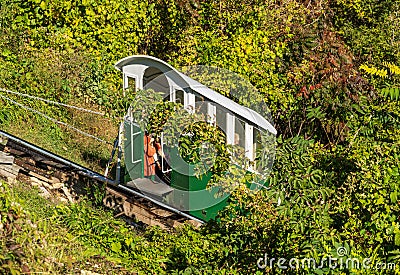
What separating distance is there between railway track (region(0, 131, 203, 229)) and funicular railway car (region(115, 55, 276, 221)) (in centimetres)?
13

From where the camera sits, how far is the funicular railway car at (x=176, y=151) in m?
8.70

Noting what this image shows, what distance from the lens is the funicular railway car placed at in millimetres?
8703

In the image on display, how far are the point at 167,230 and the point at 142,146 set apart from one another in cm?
124

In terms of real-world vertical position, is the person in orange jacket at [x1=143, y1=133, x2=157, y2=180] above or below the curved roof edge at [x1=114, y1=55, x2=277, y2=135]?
below

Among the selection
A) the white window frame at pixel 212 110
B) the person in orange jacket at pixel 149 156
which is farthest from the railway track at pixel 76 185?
the white window frame at pixel 212 110

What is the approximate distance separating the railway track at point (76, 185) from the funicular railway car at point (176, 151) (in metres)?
0.13

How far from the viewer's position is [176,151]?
8531 mm

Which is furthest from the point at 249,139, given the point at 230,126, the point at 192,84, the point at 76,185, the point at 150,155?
the point at 76,185

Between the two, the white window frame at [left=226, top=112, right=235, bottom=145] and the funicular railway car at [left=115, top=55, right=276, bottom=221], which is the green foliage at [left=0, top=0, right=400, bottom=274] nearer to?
the funicular railway car at [left=115, top=55, right=276, bottom=221]

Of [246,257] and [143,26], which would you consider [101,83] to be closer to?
[143,26]

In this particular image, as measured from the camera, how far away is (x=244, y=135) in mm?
8984

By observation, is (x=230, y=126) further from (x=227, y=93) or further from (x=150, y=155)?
(x=227, y=93)

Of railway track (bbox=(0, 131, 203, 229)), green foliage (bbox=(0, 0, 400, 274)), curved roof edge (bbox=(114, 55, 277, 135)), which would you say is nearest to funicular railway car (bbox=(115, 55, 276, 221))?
curved roof edge (bbox=(114, 55, 277, 135))

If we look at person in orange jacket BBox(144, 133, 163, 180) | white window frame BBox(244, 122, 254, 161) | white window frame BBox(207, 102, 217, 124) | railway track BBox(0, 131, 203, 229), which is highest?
white window frame BBox(207, 102, 217, 124)
